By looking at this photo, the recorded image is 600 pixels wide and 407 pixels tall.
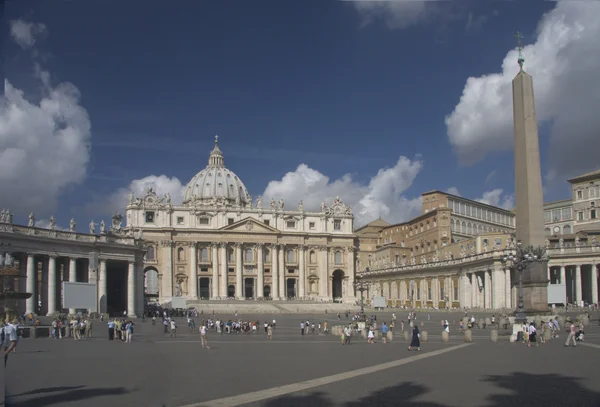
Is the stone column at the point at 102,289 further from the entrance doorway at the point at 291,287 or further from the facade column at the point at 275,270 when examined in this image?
the entrance doorway at the point at 291,287

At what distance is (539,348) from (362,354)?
19.8 feet

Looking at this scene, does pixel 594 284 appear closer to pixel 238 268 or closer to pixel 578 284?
pixel 578 284

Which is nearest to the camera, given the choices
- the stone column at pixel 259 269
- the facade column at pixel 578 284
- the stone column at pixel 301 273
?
the facade column at pixel 578 284

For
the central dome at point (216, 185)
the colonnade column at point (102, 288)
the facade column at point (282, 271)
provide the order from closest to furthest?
the colonnade column at point (102, 288), the facade column at point (282, 271), the central dome at point (216, 185)

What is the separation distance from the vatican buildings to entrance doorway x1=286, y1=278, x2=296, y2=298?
9.63 metres

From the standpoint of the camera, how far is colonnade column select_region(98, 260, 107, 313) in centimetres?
4544

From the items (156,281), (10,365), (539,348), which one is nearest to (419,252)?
(156,281)

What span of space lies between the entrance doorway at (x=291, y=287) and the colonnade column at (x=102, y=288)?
49434 millimetres

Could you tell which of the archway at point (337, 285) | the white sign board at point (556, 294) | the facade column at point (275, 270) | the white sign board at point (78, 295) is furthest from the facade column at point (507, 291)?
the archway at point (337, 285)

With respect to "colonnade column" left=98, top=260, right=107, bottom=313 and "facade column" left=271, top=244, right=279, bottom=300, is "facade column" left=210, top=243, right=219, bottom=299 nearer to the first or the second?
"facade column" left=271, top=244, right=279, bottom=300

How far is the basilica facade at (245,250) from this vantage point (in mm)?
86688

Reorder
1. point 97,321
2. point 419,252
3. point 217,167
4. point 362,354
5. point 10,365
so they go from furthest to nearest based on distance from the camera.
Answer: point 217,167 → point 419,252 → point 97,321 → point 362,354 → point 10,365

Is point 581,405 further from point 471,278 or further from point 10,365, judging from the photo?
point 471,278

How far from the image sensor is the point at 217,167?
128m
